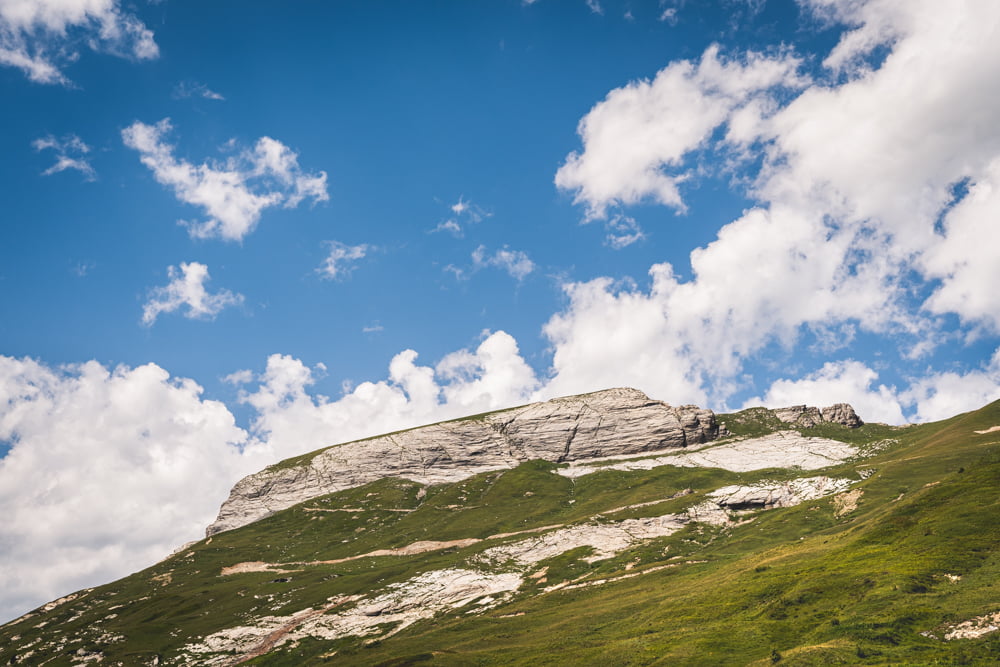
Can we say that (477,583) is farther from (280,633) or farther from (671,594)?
(671,594)

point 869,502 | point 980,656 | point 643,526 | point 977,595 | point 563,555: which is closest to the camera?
point 980,656

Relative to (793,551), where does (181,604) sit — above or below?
above

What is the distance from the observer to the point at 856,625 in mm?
59625

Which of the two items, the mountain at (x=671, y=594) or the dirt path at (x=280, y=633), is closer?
the mountain at (x=671, y=594)

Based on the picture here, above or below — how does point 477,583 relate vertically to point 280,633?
below

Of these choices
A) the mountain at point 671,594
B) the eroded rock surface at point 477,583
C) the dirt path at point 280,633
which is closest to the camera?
the mountain at point 671,594

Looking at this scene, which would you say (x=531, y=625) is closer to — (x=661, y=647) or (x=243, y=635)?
(x=661, y=647)

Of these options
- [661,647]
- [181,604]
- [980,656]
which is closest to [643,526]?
[661,647]

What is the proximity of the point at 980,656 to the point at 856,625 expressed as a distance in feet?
42.6

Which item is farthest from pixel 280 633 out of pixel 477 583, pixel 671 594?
pixel 671 594

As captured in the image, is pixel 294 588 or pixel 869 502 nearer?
pixel 869 502

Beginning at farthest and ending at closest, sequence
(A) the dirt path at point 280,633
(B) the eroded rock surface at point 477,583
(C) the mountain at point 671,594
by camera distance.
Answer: (B) the eroded rock surface at point 477,583
(A) the dirt path at point 280,633
(C) the mountain at point 671,594

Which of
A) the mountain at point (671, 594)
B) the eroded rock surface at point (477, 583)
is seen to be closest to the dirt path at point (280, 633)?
the eroded rock surface at point (477, 583)

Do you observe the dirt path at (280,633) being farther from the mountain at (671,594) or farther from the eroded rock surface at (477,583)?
the mountain at (671,594)
